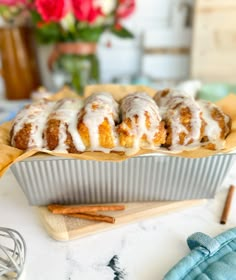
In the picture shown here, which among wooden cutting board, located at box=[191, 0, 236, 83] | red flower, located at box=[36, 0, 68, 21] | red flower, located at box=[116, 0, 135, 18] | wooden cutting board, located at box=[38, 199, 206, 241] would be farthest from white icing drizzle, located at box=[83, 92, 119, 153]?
wooden cutting board, located at box=[191, 0, 236, 83]

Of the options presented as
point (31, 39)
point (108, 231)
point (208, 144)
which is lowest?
point (108, 231)

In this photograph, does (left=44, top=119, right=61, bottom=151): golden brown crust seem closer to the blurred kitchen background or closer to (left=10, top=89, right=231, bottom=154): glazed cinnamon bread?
(left=10, top=89, right=231, bottom=154): glazed cinnamon bread

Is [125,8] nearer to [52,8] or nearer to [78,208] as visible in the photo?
[52,8]

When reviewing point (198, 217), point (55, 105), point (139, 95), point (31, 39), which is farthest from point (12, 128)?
point (31, 39)

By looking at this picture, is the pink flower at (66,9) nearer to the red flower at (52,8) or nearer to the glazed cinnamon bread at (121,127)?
the red flower at (52,8)

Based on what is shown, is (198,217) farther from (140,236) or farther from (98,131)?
(98,131)

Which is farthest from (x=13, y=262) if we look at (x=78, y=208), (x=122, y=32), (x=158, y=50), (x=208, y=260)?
(x=158, y=50)

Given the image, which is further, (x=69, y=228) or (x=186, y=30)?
(x=186, y=30)
